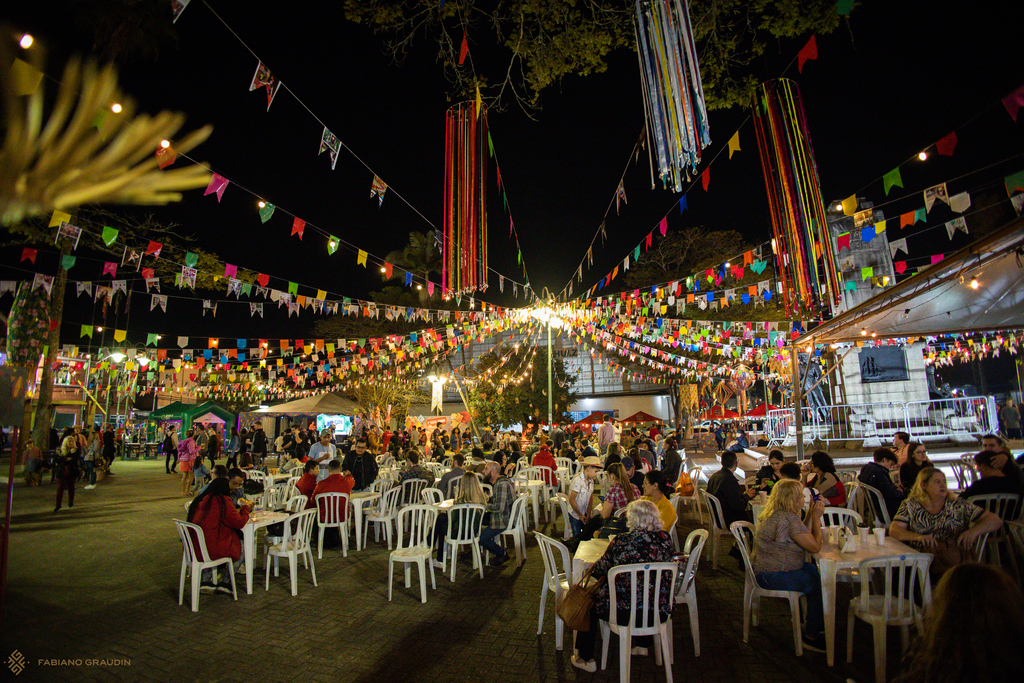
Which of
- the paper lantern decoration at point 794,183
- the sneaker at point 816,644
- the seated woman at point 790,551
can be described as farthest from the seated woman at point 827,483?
the sneaker at point 816,644

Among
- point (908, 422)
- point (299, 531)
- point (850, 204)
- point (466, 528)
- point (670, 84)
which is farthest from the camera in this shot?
point (908, 422)

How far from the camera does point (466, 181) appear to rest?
27.1 ft

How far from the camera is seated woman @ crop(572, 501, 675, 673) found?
10.2 feet

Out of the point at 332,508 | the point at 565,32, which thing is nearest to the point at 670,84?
the point at 565,32

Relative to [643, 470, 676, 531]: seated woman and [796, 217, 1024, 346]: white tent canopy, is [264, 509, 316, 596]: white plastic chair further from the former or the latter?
[796, 217, 1024, 346]: white tent canopy

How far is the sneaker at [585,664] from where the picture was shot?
10.8ft

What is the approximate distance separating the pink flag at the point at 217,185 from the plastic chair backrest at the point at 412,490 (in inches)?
175

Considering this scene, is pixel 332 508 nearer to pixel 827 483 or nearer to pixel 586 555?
pixel 586 555

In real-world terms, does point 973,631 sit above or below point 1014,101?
below

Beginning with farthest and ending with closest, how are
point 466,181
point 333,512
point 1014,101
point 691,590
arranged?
point 466,181 → point 333,512 → point 1014,101 → point 691,590

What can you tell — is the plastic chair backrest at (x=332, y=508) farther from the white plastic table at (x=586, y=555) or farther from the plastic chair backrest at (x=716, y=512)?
the plastic chair backrest at (x=716, y=512)

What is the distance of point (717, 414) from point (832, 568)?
22.7m

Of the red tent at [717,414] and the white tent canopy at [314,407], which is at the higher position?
the white tent canopy at [314,407]

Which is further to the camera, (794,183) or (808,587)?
(794,183)
